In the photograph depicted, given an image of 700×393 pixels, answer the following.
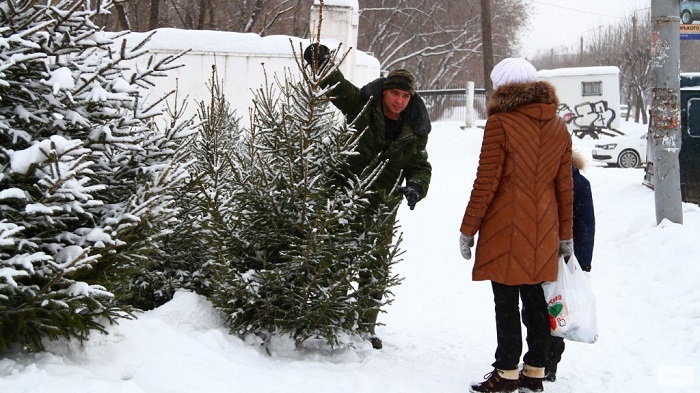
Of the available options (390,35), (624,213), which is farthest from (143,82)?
(390,35)

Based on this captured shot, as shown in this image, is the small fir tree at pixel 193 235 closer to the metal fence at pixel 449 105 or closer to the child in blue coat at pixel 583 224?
the child in blue coat at pixel 583 224

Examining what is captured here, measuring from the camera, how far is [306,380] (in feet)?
12.8

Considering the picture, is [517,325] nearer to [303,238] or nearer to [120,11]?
[303,238]

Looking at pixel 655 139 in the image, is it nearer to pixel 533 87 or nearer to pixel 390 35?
pixel 533 87

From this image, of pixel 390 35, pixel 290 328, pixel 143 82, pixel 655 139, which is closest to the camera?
pixel 143 82

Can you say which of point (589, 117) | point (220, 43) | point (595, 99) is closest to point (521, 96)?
point (220, 43)

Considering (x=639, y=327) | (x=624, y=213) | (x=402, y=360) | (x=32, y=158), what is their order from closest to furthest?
(x=32, y=158) → (x=402, y=360) → (x=639, y=327) → (x=624, y=213)

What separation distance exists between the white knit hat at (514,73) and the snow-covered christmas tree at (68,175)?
193cm

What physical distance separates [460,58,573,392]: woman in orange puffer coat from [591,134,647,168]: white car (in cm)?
1798

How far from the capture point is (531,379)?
4.33m

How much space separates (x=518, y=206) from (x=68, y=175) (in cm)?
244

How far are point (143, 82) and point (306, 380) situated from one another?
1.81 meters

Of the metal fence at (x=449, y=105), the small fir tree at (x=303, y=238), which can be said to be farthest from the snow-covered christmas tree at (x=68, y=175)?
the metal fence at (x=449, y=105)

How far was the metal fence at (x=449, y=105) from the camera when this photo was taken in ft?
114
